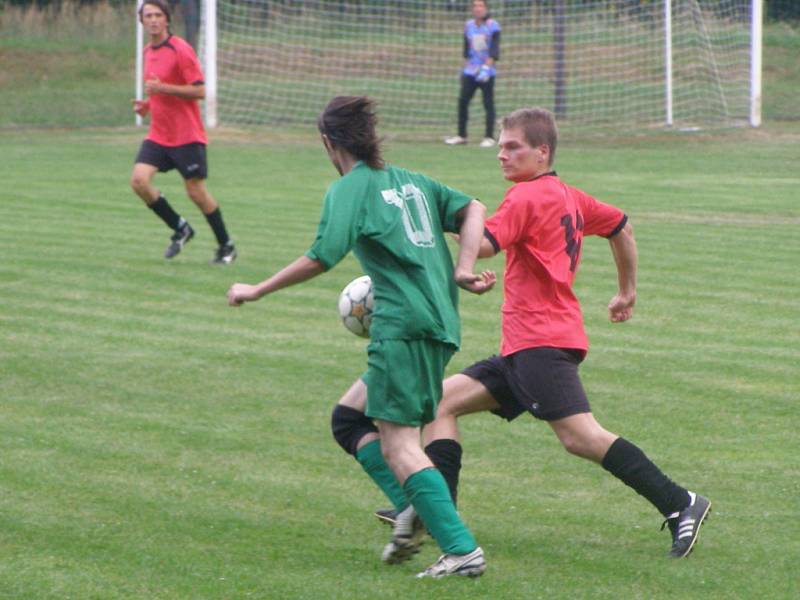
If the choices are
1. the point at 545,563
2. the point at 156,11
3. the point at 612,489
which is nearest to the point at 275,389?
the point at 612,489

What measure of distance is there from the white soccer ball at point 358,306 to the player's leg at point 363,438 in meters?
0.40

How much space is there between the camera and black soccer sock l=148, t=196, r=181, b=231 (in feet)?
39.3

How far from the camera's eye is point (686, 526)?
5.06 m

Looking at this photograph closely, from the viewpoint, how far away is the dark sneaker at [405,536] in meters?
4.93

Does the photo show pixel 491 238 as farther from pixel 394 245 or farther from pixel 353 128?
pixel 353 128

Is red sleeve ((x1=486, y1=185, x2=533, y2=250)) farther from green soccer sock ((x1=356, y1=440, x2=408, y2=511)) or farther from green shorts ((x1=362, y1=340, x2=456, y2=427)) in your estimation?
green soccer sock ((x1=356, y1=440, x2=408, y2=511))

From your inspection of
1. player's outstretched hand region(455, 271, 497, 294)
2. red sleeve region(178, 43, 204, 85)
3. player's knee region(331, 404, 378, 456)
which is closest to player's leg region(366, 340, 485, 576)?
player's outstretched hand region(455, 271, 497, 294)

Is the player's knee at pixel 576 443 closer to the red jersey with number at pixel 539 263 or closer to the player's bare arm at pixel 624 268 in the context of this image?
the red jersey with number at pixel 539 263

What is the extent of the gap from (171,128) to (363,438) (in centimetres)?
743

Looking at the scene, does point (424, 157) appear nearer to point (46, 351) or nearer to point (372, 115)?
point (46, 351)

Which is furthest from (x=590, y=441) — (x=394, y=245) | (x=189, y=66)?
(x=189, y=66)

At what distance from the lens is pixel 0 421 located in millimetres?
6980

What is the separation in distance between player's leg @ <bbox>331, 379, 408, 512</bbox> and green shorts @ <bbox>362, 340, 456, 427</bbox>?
12.8 inches

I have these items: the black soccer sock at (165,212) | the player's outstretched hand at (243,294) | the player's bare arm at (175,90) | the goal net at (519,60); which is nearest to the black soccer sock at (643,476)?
the player's outstretched hand at (243,294)
